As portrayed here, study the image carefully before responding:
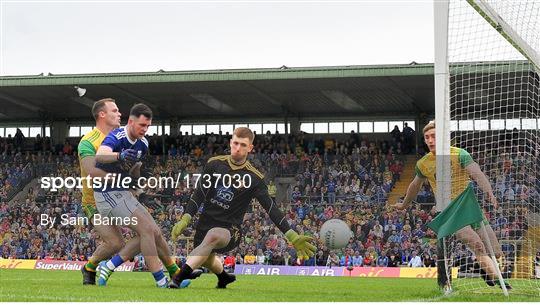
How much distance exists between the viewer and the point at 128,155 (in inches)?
547

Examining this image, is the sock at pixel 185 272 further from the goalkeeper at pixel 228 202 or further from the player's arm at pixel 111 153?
the player's arm at pixel 111 153

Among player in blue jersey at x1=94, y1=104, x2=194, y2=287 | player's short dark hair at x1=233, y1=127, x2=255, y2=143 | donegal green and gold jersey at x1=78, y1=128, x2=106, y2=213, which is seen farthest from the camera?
player's short dark hair at x1=233, y1=127, x2=255, y2=143

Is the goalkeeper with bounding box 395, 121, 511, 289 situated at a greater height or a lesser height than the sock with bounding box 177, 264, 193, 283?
greater

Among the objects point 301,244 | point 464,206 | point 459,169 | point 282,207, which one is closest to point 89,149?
point 301,244

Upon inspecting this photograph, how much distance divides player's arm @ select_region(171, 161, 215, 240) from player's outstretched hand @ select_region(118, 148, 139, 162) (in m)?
1.20

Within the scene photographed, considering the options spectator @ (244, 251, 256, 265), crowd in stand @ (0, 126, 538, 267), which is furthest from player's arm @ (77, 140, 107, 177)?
spectator @ (244, 251, 256, 265)

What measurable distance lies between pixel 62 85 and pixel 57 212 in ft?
18.9

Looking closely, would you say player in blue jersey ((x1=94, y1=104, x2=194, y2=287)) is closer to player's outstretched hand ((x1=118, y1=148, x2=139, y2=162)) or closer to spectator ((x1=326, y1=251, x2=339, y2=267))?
player's outstretched hand ((x1=118, y1=148, x2=139, y2=162))

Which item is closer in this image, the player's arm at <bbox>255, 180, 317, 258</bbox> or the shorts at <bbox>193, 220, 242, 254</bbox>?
the shorts at <bbox>193, 220, 242, 254</bbox>

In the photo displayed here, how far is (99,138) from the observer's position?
560 inches

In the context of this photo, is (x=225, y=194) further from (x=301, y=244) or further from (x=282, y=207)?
(x=282, y=207)

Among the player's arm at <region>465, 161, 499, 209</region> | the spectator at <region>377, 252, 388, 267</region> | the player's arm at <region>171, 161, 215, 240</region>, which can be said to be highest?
the player's arm at <region>465, 161, 499, 209</region>

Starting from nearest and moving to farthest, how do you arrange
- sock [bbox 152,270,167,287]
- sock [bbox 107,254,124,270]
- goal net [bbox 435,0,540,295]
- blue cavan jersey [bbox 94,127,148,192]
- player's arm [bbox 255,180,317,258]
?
1. goal net [bbox 435,0,540,295]
2. sock [bbox 152,270,167,287]
3. sock [bbox 107,254,124,270]
4. blue cavan jersey [bbox 94,127,148,192]
5. player's arm [bbox 255,180,317,258]

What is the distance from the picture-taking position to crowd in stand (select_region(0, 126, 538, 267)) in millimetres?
26094
